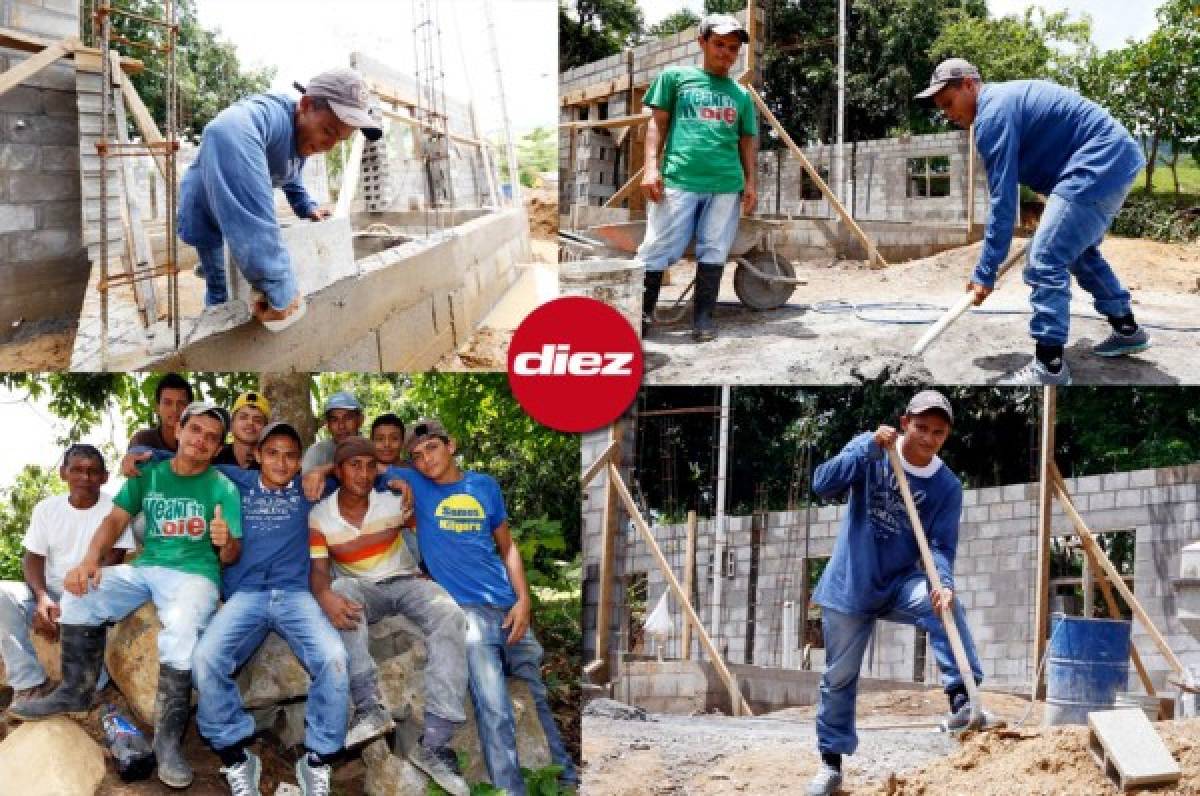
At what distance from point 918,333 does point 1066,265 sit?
58 centimetres

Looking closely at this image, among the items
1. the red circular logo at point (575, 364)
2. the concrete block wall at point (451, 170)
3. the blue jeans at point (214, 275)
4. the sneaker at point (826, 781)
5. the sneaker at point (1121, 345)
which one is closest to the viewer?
the sneaker at point (826, 781)

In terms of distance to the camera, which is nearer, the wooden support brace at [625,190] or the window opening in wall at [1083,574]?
the wooden support brace at [625,190]

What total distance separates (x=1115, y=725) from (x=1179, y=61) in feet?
8.71

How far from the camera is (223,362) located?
4859 millimetres

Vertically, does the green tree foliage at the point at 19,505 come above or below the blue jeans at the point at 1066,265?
below

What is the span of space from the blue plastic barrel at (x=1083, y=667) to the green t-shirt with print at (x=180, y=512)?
9.73 feet

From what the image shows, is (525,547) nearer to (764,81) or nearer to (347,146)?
(764,81)

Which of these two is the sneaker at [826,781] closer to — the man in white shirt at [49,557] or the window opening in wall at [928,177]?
the window opening in wall at [928,177]

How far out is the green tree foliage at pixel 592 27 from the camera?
496 centimetres

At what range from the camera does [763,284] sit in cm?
525

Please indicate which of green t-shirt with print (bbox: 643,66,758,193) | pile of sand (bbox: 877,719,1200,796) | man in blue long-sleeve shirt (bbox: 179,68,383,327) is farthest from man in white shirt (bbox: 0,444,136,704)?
pile of sand (bbox: 877,719,1200,796)

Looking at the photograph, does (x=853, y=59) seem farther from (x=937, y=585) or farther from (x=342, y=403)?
(x=342, y=403)

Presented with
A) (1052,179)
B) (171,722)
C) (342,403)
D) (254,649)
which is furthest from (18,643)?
(1052,179)

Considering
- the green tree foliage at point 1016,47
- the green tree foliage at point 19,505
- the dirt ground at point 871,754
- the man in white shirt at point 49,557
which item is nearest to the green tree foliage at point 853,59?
the green tree foliage at point 1016,47
